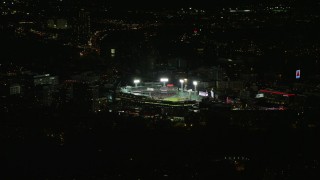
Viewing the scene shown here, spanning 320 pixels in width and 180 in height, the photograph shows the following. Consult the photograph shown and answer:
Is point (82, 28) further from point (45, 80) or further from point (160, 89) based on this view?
point (160, 89)

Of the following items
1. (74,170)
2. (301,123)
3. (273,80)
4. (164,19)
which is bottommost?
(74,170)

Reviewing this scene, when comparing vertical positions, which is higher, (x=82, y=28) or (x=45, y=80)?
(x=82, y=28)

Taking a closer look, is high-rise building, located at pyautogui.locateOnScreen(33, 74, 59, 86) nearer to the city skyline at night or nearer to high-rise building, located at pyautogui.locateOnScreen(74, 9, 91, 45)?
the city skyline at night

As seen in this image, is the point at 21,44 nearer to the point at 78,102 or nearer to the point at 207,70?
the point at 78,102

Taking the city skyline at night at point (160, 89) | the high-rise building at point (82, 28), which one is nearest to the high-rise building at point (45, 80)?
the city skyline at night at point (160, 89)

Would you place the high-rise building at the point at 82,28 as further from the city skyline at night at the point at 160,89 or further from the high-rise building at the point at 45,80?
the high-rise building at the point at 45,80

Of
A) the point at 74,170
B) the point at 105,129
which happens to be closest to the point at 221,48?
the point at 105,129

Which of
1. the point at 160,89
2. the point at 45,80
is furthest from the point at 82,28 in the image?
the point at 160,89

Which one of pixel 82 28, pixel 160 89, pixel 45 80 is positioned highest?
pixel 82 28

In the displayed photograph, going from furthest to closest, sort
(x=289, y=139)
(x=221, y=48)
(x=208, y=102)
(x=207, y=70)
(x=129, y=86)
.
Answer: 1. (x=221, y=48)
2. (x=207, y=70)
3. (x=129, y=86)
4. (x=208, y=102)
5. (x=289, y=139)

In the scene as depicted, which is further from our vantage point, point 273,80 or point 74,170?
point 273,80

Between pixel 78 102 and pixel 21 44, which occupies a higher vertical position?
pixel 21 44
